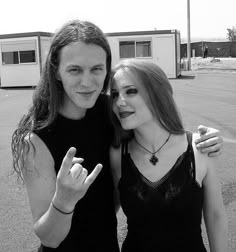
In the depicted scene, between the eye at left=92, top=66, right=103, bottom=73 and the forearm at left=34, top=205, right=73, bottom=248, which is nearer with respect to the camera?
the forearm at left=34, top=205, right=73, bottom=248

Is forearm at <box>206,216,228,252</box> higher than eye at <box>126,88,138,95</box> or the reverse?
the reverse

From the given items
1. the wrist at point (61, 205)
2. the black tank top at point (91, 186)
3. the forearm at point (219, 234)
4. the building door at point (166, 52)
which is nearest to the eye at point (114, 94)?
the black tank top at point (91, 186)

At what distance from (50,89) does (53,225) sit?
72 cm

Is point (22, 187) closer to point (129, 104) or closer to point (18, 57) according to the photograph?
point (129, 104)

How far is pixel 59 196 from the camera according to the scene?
1.75 metres

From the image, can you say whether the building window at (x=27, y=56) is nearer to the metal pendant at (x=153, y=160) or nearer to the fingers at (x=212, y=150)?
the metal pendant at (x=153, y=160)

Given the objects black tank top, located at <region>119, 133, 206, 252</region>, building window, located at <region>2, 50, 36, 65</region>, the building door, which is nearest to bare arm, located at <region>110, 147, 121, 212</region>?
black tank top, located at <region>119, 133, 206, 252</region>

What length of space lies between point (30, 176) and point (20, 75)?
81.9 ft

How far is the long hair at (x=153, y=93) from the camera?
7.38 feet

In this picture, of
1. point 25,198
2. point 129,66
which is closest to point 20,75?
point 25,198

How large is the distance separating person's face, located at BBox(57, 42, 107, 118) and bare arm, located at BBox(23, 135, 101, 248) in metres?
0.31

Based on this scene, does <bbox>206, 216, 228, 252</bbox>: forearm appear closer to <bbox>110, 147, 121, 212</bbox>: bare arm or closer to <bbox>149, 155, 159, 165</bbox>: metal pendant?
<bbox>149, 155, 159, 165</bbox>: metal pendant

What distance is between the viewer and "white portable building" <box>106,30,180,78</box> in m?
26.0

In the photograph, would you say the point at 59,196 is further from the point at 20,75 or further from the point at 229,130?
the point at 20,75
